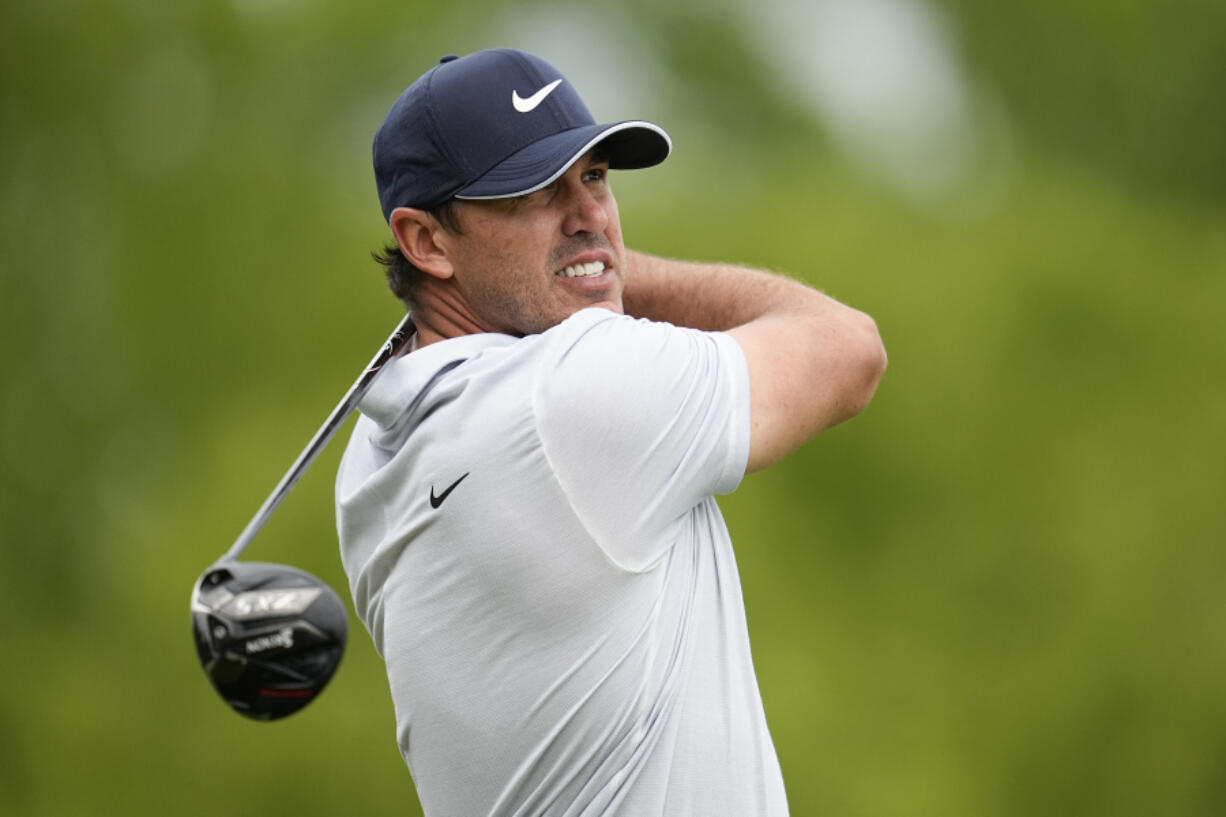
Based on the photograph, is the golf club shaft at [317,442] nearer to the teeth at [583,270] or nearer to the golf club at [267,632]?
the golf club at [267,632]

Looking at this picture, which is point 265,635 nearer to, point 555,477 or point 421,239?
point 555,477

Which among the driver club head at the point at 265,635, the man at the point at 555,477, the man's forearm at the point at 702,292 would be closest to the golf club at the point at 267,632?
the driver club head at the point at 265,635

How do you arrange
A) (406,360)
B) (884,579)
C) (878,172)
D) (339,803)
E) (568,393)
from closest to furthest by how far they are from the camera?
(568,393), (406,360), (339,803), (884,579), (878,172)

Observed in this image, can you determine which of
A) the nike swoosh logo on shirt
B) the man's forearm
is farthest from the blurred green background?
the nike swoosh logo on shirt

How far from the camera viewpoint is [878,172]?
7406 millimetres

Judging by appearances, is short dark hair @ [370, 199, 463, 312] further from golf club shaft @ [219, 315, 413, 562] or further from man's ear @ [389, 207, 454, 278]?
golf club shaft @ [219, 315, 413, 562]

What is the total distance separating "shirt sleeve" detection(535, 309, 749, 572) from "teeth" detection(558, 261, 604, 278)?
203 millimetres

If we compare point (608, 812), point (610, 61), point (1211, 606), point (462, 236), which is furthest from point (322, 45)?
point (608, 812)

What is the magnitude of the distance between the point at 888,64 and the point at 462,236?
566 centimetres

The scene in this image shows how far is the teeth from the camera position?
216cm

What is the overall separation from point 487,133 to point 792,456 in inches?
188

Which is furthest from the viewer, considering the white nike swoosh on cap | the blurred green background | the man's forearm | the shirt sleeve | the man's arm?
the blurred green background

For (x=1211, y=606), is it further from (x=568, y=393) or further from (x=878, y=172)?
(x=568, y=393)

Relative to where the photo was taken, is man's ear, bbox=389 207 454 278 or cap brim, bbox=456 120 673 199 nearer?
cap brim, bbox=456 120 673 199
